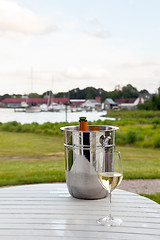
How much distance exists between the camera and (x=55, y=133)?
17.1 meters

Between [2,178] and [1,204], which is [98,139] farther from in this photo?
[2,178]

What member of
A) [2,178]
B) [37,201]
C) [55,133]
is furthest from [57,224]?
[55,133]

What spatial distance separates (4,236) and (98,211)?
19.3 inches

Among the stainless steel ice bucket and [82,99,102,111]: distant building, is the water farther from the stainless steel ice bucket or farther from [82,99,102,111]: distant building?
the stainless steel ice bucket

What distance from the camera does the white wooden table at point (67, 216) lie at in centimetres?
113

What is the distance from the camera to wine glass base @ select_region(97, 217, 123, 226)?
1218mm

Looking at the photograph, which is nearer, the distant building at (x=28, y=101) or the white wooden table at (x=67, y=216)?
the white wooden table at (x=67, y=216)

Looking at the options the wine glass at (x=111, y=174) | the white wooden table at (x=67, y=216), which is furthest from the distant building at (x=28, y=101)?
the wine glass at (x=111, y=174)

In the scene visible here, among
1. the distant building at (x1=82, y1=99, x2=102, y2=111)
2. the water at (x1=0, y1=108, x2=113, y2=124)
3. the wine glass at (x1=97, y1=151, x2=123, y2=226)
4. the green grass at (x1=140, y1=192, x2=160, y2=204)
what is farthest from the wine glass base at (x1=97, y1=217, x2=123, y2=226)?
the distant building at (x1=82, y1=99, x2=102, y2=111)

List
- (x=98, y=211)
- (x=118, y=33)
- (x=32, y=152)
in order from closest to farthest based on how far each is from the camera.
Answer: (x=98, y=211), (x=118, y=33), (x=32, y=152)

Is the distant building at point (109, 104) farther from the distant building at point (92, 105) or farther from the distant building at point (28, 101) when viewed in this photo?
the distant building at point (28, 101)

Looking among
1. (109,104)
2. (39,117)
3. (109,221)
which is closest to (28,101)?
(39,117)

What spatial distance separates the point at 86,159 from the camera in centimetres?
154

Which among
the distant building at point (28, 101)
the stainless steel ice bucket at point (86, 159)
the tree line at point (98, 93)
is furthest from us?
the distant building at point (28, 101)
